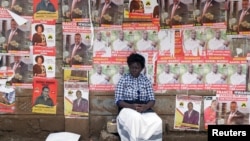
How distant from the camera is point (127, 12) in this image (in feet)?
22.6

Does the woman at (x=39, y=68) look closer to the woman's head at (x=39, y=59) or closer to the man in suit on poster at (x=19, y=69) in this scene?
the woman's head at (x=39, y=59)

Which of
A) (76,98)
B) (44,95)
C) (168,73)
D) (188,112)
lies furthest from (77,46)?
(188,112)

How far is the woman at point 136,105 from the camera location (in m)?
6.53

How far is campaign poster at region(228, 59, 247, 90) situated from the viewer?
6.90m

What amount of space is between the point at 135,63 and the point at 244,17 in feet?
4.78

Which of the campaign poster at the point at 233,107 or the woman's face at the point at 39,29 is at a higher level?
the woman's face at the point at 39,29

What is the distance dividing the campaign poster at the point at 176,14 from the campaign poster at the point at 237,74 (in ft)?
2.40

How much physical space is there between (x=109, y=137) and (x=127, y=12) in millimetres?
1554

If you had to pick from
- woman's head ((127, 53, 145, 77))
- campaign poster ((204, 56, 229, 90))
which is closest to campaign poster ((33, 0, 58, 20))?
woman's head ((127, 53, 145, 77))

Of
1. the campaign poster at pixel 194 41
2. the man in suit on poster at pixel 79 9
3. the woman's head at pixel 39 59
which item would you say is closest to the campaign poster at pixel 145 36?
the campaign poster at pixel 194 41

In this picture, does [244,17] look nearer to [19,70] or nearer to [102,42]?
[102,42]

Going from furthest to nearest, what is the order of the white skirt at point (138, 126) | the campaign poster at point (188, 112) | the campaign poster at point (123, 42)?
the campaign poster at point (188, 112)
the campaign poster at point (123, 42)
the white skirt at point (138, 126)

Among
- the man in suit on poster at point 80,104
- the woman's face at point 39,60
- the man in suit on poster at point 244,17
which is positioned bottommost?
the man in suit on poster at point 80,104

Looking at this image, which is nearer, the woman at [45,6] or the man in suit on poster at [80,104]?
the woman at [45,6]
